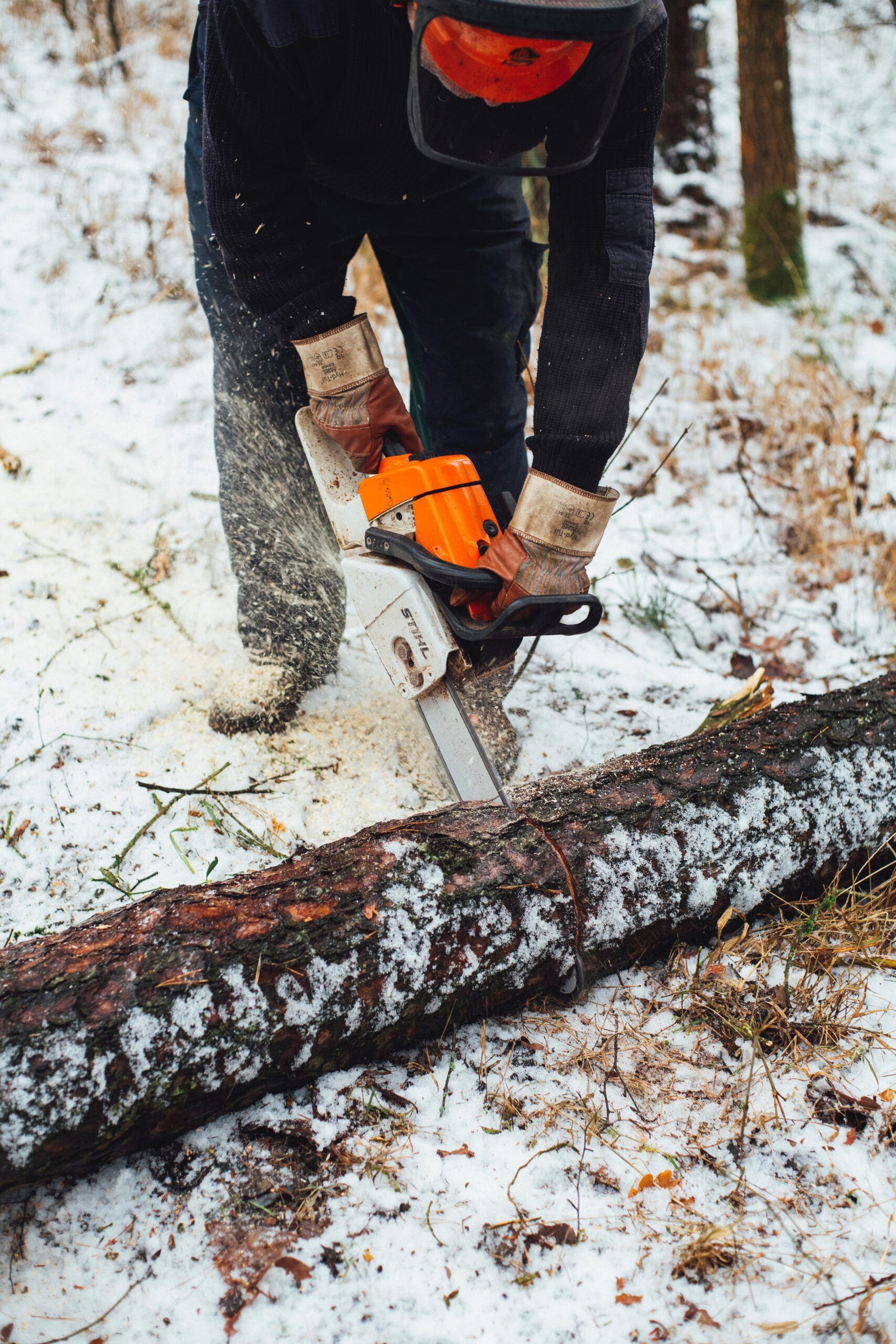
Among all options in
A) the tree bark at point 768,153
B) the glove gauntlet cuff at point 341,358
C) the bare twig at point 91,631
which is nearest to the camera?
the glove gauntlet cuff at point 341,358

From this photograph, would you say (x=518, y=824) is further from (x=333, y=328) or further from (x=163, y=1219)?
(x=333, y=328)

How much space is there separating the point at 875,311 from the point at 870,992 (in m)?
4.84

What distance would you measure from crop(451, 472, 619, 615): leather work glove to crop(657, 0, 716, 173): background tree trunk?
5579 millimetres

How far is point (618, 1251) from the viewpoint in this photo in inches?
49.0

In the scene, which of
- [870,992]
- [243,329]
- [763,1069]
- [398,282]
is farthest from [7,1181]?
[398,282]

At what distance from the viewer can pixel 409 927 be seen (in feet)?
4.79

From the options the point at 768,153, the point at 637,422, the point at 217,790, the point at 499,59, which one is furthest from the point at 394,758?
the point at 768,153

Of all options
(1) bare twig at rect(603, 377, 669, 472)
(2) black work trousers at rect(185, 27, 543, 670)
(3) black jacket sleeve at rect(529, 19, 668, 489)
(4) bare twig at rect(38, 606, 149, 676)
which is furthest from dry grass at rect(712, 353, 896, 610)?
(4) bare twig at rect(38, 606, 149, 676)

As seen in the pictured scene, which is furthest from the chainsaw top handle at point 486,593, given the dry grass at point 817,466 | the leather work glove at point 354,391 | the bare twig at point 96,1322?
the dry grass at point 817,466

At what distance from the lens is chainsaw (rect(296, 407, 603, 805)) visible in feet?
5.74

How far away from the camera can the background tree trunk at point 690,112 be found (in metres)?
6.11

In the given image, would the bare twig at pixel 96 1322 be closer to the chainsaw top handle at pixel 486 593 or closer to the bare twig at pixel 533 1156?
the bare twig at pixel 533 1156

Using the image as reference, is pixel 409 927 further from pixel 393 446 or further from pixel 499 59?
pixel 499 59

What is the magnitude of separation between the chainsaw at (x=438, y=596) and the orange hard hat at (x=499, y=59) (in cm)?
65
